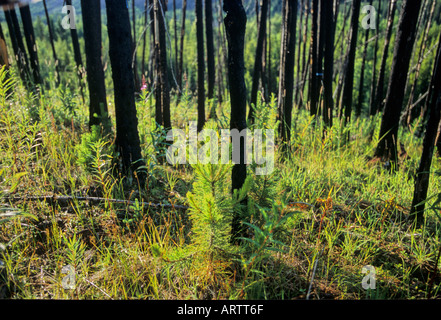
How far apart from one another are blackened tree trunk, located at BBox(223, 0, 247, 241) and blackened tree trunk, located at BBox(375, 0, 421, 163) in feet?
9.31

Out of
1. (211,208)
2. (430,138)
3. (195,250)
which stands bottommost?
(195,250)

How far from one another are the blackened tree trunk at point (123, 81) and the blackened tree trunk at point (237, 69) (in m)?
1.33

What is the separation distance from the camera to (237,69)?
5.87ft

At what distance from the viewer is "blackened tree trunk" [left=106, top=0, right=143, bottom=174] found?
2725mm

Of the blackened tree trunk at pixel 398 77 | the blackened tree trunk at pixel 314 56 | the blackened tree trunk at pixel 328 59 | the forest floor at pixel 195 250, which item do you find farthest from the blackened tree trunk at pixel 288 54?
the forest floor at pixel 195 250

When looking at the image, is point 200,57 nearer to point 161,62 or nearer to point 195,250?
point 161,62

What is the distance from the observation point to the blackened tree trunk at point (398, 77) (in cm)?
339

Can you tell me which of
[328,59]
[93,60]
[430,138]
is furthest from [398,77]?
[93,60]

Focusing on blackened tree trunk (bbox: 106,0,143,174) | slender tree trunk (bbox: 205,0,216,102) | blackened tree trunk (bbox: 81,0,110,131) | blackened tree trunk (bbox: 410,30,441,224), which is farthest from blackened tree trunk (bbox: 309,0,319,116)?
blackened tree trunk (bbox: 81,0,110,131)

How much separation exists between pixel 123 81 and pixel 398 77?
11.4 feet

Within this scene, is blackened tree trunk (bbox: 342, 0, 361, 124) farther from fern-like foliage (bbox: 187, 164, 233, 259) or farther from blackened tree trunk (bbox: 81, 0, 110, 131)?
blackened tree trunk (bbox: 81, 0, 110, 131)

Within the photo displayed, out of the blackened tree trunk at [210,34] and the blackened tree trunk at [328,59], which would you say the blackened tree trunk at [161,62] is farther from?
the blackened tree trunk at [328,59]
